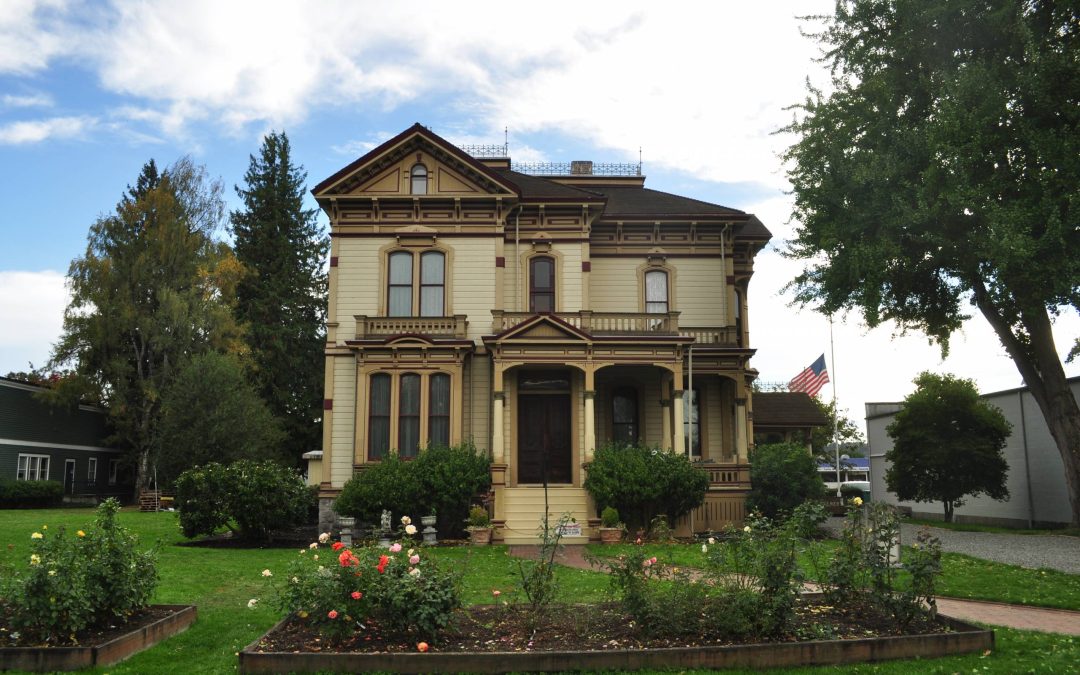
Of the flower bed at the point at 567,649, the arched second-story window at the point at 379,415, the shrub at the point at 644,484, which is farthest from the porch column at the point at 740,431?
the flower bed at the point at 567,649

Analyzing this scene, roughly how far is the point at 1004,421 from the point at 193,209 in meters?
40.4

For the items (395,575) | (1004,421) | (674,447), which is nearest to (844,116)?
(674,447)

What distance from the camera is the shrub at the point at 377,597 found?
8.65 metres

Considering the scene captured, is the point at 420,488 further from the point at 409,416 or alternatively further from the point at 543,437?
the point at 543,437

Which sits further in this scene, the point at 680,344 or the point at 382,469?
the point at 680,344

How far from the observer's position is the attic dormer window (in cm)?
2642

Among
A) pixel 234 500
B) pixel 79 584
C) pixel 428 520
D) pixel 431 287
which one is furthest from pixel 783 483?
pixel 79 584

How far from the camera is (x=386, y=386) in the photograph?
25000mm

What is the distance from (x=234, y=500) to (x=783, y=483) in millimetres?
16107

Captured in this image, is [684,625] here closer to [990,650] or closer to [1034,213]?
[990,650]

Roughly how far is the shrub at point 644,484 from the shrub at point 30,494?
28.3 m

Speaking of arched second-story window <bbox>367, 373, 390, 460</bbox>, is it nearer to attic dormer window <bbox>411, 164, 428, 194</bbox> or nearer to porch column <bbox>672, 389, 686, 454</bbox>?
attic dormer window <bbox>411, 164, 428, 194</bbox>

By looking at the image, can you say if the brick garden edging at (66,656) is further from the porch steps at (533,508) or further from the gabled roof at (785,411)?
the gabled roof at (785,411)

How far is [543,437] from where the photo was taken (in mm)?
25641
